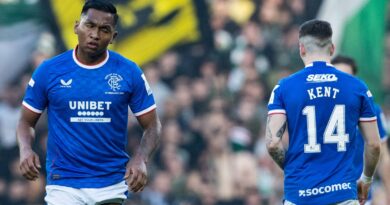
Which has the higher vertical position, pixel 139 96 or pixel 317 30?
pixel 317 30


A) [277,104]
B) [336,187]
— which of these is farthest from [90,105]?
[336,187]

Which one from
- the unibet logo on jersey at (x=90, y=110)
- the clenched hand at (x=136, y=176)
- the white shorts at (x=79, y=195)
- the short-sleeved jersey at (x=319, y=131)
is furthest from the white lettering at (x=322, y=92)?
the white shorts at (x=79, y=195)

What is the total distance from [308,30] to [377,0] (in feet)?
33.6

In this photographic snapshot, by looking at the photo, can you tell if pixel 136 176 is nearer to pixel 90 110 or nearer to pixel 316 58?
pixel 90 110

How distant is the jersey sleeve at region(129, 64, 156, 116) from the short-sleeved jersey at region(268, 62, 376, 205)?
0.95 m

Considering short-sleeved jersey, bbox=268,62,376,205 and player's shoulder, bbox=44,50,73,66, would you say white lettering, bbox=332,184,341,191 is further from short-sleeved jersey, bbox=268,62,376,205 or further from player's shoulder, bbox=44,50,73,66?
player's shoulder, bbox=44,50,73,66

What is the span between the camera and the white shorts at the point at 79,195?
776cm

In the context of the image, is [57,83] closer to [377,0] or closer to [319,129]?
[319,129]

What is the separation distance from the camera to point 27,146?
7793mm

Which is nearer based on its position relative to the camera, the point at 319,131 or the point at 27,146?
the point at 319,131

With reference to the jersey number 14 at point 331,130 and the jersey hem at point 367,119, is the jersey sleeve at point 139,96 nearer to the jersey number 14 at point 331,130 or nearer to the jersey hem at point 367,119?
the jersey number 14 at point 331,130

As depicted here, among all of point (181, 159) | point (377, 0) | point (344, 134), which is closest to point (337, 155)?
point (344, 134)

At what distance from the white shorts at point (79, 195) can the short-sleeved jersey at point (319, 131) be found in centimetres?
136

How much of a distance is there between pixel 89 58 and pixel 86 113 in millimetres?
431
